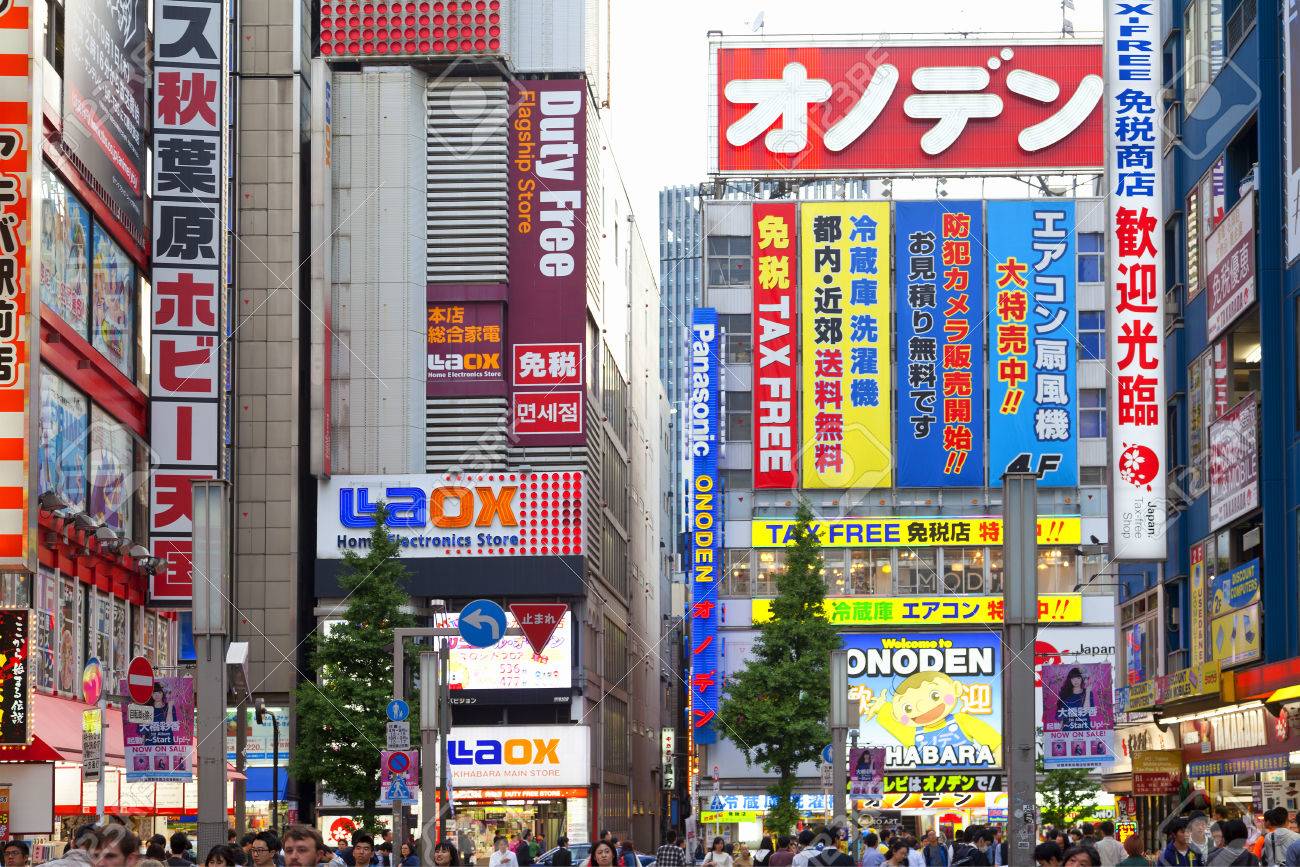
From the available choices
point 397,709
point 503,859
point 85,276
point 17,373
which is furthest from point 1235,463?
point 85,276

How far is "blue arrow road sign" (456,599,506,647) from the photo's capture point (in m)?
31.2

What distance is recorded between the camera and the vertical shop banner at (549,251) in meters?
64.0

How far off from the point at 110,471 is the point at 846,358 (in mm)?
30351

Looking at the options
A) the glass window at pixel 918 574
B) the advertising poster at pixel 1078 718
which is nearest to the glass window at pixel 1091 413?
the glass window at pixel 918 574

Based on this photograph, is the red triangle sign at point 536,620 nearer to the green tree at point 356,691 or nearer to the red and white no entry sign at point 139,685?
the green tree at point 356,691

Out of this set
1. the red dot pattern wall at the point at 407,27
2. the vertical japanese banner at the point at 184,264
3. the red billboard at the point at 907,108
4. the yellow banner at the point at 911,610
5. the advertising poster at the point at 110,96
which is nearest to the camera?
the advertising poster at the point at 110,96

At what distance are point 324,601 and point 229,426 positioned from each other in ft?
20.0

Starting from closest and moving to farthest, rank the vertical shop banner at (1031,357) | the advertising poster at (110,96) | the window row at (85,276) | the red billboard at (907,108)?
the window row at (85,276) < the advertising poster at (110,96) < the vertical shop banner at (1031,357) < the red billboard at (907,108)

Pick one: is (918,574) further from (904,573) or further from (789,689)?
(789,689)

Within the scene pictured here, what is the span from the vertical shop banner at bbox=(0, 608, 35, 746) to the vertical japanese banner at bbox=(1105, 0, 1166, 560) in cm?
2065

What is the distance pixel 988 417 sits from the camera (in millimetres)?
69062

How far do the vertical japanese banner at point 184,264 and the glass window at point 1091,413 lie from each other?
33.0 meters

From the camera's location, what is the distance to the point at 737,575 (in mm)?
70062

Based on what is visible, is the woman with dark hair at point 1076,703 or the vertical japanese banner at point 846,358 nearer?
the woman with dark hair at point 1076,703
